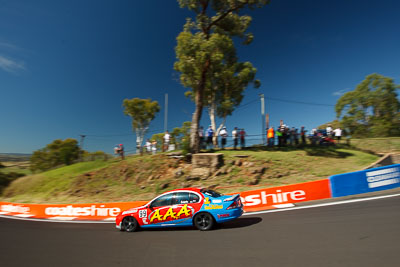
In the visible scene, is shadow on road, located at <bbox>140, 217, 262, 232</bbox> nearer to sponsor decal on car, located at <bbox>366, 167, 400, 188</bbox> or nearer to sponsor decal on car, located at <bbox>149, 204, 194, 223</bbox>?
sponsor decal on car, located at <bbox>149, 204, 194, 223</bbox>

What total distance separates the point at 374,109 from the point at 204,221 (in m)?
33.9

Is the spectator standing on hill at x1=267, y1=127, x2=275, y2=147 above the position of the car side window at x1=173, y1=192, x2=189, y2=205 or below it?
above

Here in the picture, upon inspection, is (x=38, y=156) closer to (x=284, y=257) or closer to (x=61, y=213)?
(x=61, y=213)

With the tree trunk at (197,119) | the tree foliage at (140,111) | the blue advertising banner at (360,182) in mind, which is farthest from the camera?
the tree foliage at (140,111)

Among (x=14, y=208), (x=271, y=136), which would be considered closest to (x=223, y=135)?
(x=271, y=136)

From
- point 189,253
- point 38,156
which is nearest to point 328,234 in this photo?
point 189,253

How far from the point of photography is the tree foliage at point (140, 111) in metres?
35.0

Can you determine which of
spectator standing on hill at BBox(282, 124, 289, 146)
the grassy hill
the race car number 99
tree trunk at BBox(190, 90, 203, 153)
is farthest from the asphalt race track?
spectator standing on hill at BBox(282, 124, 289, 146)

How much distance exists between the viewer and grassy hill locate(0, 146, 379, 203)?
1346cm

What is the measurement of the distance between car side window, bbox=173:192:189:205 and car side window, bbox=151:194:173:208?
22 centimetres

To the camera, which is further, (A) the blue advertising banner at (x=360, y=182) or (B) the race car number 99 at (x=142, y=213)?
(A) the blue advertising banner at (x=360, y=182)

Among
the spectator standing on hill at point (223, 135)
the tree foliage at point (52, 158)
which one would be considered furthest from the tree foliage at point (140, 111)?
the spectator standing on hill at point (223, 135)

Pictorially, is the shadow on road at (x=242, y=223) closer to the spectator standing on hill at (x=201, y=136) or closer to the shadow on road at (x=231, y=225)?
the shadow on road at (x=231, y=225)

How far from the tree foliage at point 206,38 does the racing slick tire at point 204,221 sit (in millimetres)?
9593
